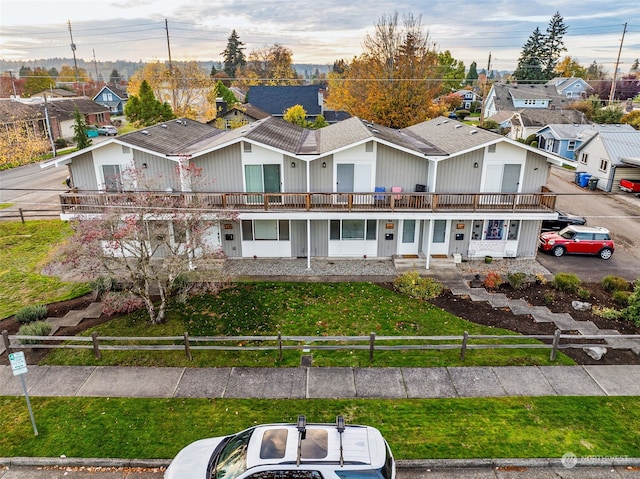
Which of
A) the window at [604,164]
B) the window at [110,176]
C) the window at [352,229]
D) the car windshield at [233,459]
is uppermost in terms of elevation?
the window at [110,176]

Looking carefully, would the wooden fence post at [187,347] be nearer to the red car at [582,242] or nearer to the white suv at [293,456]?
the white suv at [293,456]

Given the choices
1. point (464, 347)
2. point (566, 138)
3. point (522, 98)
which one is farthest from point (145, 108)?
point (522, 98)

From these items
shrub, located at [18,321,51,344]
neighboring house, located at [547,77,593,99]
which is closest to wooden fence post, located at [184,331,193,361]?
shrub, located at [18,321,51,344]

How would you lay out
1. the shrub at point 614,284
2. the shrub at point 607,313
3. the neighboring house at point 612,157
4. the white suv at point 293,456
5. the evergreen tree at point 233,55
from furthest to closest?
the evergreen tree at point 233,55, the neighboring house at point 612,157, the shrub at point 614,284, the shrub at point 607,313, the white suv at point 293,456

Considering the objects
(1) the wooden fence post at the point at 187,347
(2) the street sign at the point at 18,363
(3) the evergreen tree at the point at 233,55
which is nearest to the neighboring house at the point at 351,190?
(1) the wooden fence post at the point at 187,347

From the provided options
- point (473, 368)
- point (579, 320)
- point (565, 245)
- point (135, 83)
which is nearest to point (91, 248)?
point (473, 368)

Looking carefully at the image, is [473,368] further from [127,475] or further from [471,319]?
[127,475]

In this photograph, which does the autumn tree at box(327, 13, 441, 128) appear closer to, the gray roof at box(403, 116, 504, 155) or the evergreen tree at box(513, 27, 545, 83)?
the gray roof at box(403, 116, 504, 155)
